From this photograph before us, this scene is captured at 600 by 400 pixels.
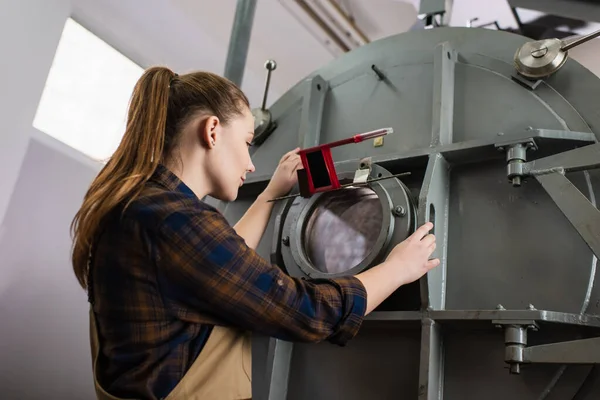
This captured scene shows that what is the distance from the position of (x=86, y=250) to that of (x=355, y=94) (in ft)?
2.73

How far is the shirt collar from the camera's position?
841mm

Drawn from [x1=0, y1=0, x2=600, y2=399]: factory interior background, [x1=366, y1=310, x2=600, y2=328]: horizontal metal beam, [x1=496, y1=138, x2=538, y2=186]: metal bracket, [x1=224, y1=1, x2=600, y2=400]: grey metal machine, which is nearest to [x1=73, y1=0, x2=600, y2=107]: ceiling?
[x1=0, y1=0, x2=600, y2=399]: factory interior background

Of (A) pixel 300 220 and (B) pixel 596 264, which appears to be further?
(A) pixel 300 220

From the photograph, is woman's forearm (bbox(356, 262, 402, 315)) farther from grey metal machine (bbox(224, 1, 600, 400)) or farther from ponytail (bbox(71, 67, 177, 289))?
ponytail (bbox(71, 67, 177, 289))

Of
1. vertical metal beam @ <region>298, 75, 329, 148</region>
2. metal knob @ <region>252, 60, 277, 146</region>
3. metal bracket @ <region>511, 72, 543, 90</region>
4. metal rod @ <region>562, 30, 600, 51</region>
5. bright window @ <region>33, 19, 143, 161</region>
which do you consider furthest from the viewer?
bright window @ <region>33, 19, 143, 161</region>

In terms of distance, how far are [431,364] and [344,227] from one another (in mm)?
362

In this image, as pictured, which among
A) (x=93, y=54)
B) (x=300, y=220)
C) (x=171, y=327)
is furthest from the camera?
(x=93, y=54)

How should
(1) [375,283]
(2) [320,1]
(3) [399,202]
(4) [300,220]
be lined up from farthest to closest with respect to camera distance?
(2) [320,1] → (4) [300,220] → (3) [399,202] → (1) [375,283]

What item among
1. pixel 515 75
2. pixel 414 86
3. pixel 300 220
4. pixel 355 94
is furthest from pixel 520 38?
pixel 300 220

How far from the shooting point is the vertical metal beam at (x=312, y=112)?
1.42 meters

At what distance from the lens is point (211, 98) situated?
936 millimetres

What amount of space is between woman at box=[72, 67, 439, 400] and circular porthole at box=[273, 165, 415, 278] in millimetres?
234

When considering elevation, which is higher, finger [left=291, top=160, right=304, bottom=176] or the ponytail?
finger [left=291, top=160, right=304, bottom=176]

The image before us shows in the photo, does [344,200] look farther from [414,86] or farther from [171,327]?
[171,327]
